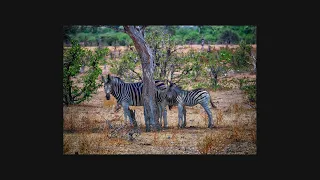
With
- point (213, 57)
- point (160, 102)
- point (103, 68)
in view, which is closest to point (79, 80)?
point (103, 68)

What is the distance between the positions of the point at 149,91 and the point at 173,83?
76 centimetres

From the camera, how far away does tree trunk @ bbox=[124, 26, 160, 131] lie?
69.1ft

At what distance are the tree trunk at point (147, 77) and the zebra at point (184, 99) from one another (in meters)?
0.50

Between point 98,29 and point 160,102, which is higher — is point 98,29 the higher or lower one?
the higher one

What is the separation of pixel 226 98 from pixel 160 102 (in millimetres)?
1645

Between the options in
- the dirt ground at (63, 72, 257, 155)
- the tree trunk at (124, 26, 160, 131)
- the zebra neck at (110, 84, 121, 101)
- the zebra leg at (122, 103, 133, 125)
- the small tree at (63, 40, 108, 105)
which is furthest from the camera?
the zebra neck at (110, 84, 121, 101)

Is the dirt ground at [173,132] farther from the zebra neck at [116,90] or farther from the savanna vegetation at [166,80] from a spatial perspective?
the zebra neck at [116,90]

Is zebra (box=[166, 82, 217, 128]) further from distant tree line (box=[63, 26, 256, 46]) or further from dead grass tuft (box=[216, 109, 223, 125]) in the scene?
distant tree line (box=[63, 26, 256, 46])

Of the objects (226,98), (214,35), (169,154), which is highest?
(214,35)

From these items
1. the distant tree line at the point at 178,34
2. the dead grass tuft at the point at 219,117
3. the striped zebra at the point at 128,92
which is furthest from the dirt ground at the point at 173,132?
the distant tree line at the point at 178,34

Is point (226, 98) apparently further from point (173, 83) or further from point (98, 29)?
point (98, 29)

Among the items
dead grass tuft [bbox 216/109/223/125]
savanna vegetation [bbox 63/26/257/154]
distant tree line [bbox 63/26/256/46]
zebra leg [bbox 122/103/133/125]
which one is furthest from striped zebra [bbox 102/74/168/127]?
dead grass tuft [bbox 216/109/223/125]

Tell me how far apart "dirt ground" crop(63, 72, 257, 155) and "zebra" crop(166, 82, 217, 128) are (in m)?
0.14

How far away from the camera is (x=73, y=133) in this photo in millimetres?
21141
